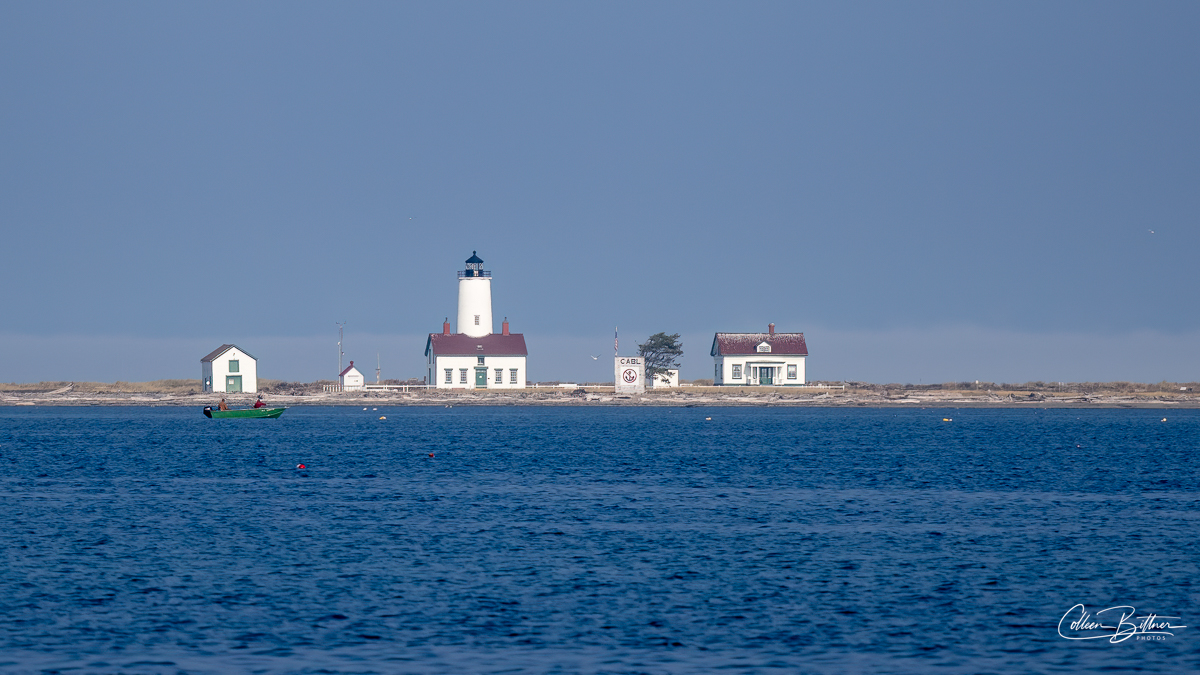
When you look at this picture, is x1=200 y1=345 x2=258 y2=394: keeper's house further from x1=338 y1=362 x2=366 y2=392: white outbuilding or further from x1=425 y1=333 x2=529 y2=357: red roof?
x1=425 y1=333 x2=529 y2=357: red roof

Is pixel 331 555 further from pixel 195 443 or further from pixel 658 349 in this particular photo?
pixel 658 349

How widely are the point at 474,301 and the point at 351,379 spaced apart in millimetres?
15470

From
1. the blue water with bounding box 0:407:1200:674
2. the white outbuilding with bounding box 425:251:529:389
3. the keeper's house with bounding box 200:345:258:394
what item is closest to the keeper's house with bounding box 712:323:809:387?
the white outbuilding with bounding box 425:251:529:389

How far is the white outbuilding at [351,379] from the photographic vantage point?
11850 cm

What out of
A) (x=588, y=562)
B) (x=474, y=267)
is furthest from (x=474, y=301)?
(x=588, y=562)

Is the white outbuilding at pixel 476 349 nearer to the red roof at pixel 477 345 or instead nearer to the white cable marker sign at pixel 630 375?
the red roof at pixel 477 345

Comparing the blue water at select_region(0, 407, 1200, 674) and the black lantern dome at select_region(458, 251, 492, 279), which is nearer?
the blue water at select_region(0, 407, 1200, 674)

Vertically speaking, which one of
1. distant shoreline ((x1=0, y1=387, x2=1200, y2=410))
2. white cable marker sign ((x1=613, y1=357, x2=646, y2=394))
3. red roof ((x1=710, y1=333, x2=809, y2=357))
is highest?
red roof ((x1=710, y1=333, x2=809, y2=357))

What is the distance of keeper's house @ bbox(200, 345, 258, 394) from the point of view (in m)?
109

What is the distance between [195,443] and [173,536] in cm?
3892

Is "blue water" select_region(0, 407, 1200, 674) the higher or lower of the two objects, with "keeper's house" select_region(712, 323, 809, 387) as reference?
lower

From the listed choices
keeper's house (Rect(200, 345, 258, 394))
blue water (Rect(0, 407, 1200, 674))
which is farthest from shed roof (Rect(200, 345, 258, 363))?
blue water (Rect(0, 407, 1200, 674))

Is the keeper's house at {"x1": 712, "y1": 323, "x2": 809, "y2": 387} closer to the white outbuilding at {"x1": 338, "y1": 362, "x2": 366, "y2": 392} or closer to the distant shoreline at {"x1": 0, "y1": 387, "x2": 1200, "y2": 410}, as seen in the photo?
the distant shoreline at {"x1": 0, "y1": 387, "x2": 1200, "y2": 410}

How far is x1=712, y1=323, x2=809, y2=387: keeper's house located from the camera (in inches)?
4491
